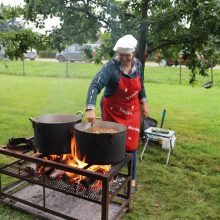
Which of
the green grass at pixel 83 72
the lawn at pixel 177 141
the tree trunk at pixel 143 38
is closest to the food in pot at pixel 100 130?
the lawn at pixel 177 141

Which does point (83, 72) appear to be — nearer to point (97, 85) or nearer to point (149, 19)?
point (149, 19)

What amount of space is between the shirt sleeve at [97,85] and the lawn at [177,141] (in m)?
1.40

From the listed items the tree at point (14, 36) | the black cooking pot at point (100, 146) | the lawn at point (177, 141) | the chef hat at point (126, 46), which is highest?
the tree at point (14, 36)

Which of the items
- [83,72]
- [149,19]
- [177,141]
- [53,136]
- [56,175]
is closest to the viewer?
[53,136]

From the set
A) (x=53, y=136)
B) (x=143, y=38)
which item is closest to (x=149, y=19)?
(x=143, y=38)

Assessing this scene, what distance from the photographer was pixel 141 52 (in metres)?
5.64

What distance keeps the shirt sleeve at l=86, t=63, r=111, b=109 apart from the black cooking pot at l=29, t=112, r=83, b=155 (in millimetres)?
338

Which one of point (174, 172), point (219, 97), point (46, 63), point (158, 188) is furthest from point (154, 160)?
point (46, 63)

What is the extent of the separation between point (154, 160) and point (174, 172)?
1.66 feet

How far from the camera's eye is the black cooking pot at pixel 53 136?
10.9 ft

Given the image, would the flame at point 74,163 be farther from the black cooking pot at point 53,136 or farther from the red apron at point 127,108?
the red apron at point 127,108

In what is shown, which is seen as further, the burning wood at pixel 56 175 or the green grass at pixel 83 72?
the green grass at pixel 83 72

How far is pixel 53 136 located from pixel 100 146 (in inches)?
24.0

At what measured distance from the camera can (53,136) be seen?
334 centimetres
